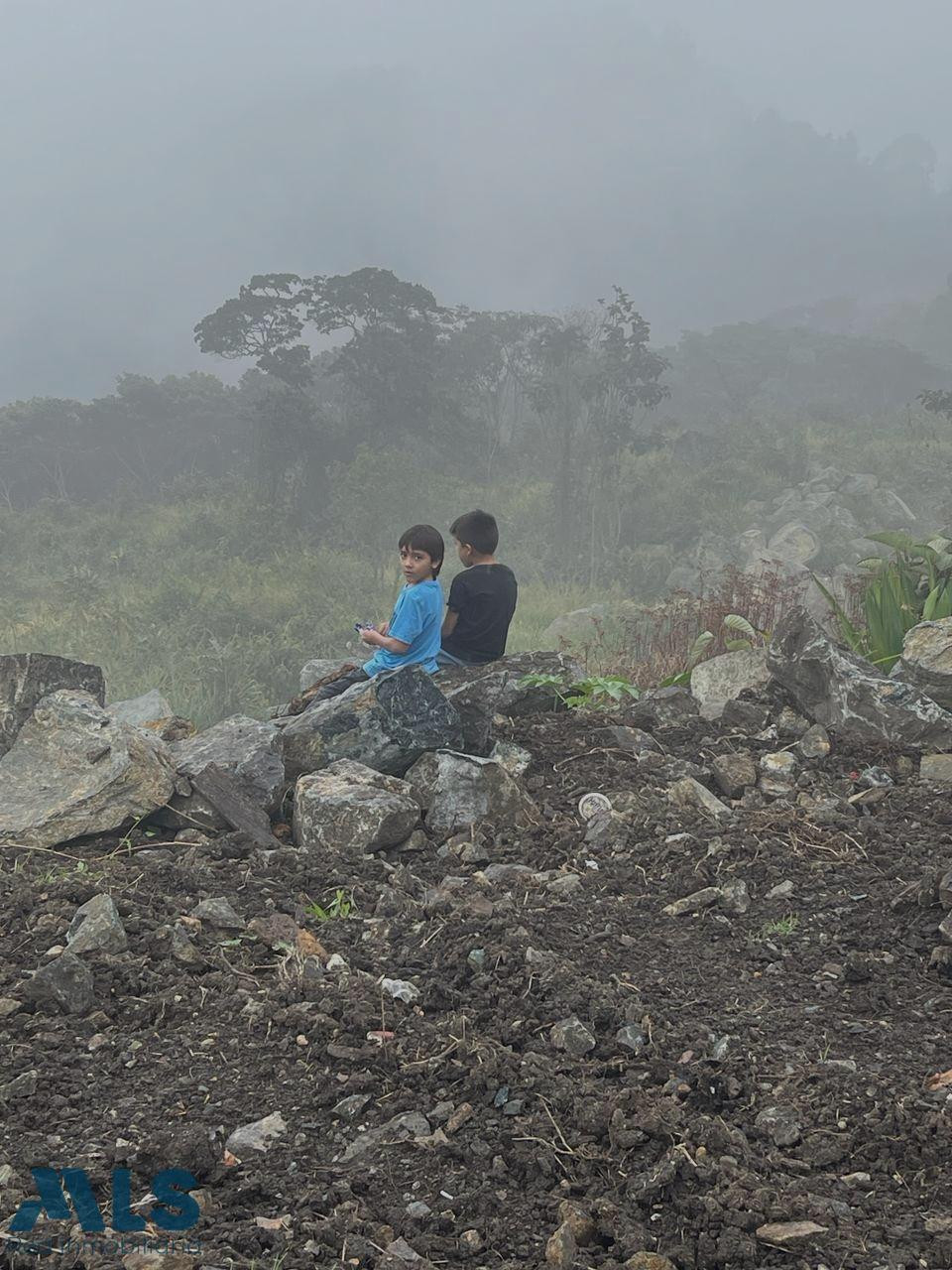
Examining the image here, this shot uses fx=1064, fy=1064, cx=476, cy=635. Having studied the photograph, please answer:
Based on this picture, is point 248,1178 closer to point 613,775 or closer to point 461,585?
point 613,775

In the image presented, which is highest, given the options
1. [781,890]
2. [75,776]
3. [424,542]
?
[424,542]

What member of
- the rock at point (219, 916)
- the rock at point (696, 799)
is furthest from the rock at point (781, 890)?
the rock at point (219, 916)

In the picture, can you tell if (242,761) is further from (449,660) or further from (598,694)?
(598,694)

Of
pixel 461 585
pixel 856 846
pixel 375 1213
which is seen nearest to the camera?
pixel 375 1213

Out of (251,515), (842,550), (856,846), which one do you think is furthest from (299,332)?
(856,846)

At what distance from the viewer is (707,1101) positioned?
2.24 m

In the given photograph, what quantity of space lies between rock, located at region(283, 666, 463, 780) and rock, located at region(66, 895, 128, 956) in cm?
161

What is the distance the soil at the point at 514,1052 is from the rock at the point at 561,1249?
0.04 m

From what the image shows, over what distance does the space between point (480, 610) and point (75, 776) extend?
Result: 2.33 meters

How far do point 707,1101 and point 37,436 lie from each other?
40.3 metres

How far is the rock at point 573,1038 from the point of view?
8.05 feet

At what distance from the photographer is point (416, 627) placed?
519cm

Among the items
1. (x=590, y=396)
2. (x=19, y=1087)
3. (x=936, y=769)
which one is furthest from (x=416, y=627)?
(x=590, y=396)

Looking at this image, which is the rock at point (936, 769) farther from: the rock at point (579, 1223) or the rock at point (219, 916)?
the rock at point (579, 1223)
